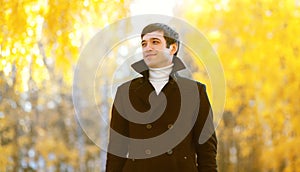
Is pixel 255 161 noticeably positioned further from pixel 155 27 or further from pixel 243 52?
pixel 155 27

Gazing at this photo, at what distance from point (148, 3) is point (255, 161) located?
1.99m

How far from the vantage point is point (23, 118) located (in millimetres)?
6465

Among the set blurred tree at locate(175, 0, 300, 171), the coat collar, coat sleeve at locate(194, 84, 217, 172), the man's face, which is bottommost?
coat sleeve at locate(194, 84, 217, 172)

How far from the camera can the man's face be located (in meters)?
1.26

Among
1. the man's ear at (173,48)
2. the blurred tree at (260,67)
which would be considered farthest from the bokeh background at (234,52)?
the man's ear at (173,48)

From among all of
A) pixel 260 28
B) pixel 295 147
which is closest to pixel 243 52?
pixel 260 28

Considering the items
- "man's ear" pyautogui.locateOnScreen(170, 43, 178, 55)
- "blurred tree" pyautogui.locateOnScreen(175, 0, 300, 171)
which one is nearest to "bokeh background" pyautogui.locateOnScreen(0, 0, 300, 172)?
"blurred tree" pyautogui.locateOnScreen(175, 0, 300, 171)

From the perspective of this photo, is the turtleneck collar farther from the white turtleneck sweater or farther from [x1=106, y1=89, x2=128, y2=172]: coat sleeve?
[x1=106, y1=89, x2=128, y2=172]: coat sleeve

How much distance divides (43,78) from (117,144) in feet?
15.0

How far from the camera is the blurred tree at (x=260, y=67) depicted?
4.47m

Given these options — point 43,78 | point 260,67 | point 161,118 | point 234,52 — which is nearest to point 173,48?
point 161,118

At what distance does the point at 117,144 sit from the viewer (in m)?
1.25

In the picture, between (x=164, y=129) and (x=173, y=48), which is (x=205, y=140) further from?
(x=173, y=48)

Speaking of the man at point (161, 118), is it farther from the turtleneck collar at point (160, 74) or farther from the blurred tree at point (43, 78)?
the blurred tree at point (43, 78)
